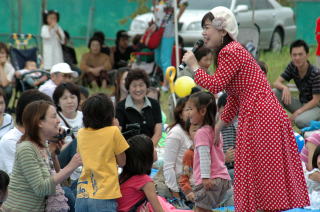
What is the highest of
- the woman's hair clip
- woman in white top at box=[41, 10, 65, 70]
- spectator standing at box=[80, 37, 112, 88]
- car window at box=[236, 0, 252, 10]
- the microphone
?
the woman's hair clip

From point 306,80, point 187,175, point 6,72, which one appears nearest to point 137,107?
point 187,175

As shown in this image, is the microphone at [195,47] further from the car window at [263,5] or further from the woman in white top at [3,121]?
the car window at [263,5]

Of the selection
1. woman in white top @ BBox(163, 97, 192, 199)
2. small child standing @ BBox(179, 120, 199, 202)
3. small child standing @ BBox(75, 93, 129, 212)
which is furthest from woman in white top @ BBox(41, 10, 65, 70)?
small child standing @ BBox(75, 93, 129, 212)

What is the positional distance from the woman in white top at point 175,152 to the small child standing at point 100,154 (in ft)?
4.53

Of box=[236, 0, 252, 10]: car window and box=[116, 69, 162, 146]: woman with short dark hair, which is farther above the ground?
box=[236, 0, 252, 10]: car window

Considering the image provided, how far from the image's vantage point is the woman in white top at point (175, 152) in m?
5.95

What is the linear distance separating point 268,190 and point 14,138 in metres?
2.01

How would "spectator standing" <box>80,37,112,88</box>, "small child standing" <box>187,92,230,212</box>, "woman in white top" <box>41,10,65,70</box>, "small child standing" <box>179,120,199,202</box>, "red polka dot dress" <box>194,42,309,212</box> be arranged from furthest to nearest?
"spectator standing" <box>80,37,112,88</box>, "woman in white top" <box>41,10,65,70</box>, "small child standing" <box>179,120,199,202</box>, "small child standing" <box>187,92,230,212</box>, "red polka dot dress" <box>194,42,309,212</box>

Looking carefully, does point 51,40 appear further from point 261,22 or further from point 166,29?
point 261,22

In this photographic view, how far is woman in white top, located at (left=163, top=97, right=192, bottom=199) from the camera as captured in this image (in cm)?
595

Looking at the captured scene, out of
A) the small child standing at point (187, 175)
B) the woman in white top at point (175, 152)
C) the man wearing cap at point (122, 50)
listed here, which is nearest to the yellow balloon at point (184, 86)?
the woman in white top at point (175, 152)

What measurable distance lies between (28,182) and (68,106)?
2059 mm

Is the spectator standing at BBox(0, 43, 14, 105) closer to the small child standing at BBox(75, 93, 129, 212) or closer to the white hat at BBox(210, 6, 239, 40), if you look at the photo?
the small child standing at BBox(75, 93, 129, 212)

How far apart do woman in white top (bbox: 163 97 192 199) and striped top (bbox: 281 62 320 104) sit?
2.82 m
